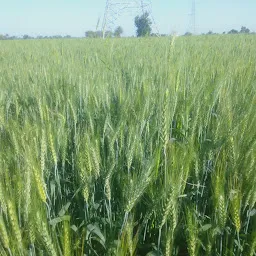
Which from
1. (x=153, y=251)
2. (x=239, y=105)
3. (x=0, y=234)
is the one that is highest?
(x=239, y=105)

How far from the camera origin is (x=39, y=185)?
2.02ft

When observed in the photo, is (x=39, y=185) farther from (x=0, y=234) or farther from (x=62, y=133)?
(x=62, y=133)

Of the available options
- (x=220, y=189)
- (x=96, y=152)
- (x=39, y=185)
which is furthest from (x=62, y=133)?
(x=220, y=189)

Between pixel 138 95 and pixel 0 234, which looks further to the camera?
pixel 138 95

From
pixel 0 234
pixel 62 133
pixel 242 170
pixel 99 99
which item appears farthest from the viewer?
pixel 99 99

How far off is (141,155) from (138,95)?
333 mm

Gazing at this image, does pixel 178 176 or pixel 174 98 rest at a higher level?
pixel 174 98

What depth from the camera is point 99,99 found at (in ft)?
3.98

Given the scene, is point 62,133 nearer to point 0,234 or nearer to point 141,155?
point 141,155

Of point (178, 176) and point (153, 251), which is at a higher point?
point (178, 176)

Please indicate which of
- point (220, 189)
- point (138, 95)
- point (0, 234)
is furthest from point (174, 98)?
point (0, 234)

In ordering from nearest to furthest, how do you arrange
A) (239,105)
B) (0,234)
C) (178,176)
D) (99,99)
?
1. (0,234)
2. (178,176)
3. (239,105)
4. (99,99)

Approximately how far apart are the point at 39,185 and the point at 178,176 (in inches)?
11.2

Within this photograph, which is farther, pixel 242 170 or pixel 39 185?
pixel 242 170
